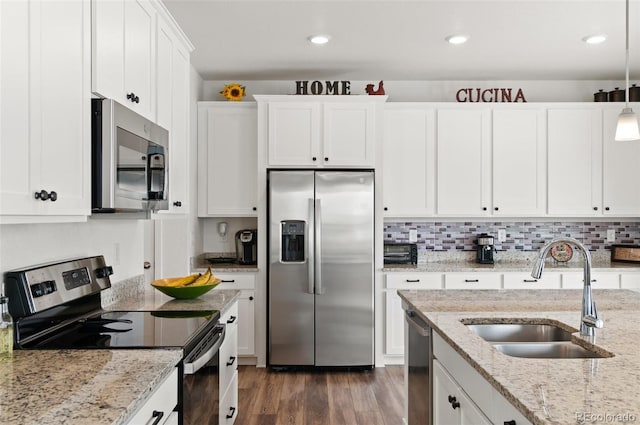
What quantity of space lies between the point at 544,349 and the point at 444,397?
433 mm

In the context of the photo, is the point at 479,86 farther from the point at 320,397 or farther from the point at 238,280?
the point at 320,397

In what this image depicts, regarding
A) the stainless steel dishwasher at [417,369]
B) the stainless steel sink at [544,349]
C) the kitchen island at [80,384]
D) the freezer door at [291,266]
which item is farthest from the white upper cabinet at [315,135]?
the kitchen island at [80,384]

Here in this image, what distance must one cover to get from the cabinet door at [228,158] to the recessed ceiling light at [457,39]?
5.84 feet

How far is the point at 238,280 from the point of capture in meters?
4.35

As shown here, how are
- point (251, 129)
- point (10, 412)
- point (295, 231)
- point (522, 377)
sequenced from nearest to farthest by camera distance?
1. point (10, 412)
2. point (522, 377)
3. point (295, 231)
4. point (251, 129)

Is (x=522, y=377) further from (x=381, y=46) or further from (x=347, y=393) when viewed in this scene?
(x=381, y=46)

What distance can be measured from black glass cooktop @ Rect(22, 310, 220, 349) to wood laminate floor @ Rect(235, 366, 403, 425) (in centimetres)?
122

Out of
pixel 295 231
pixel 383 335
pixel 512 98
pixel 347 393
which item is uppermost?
pixel 512 98

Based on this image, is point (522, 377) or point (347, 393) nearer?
point (522, 377)

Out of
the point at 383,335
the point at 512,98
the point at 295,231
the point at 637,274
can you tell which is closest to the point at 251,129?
the point at 295,231

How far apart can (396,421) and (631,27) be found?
3148mm

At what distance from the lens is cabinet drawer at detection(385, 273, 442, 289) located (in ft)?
14.4

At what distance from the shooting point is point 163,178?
2502 millimetres

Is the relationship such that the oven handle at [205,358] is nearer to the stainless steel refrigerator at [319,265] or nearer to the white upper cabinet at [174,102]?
the white upper cabinet at [174,102]
